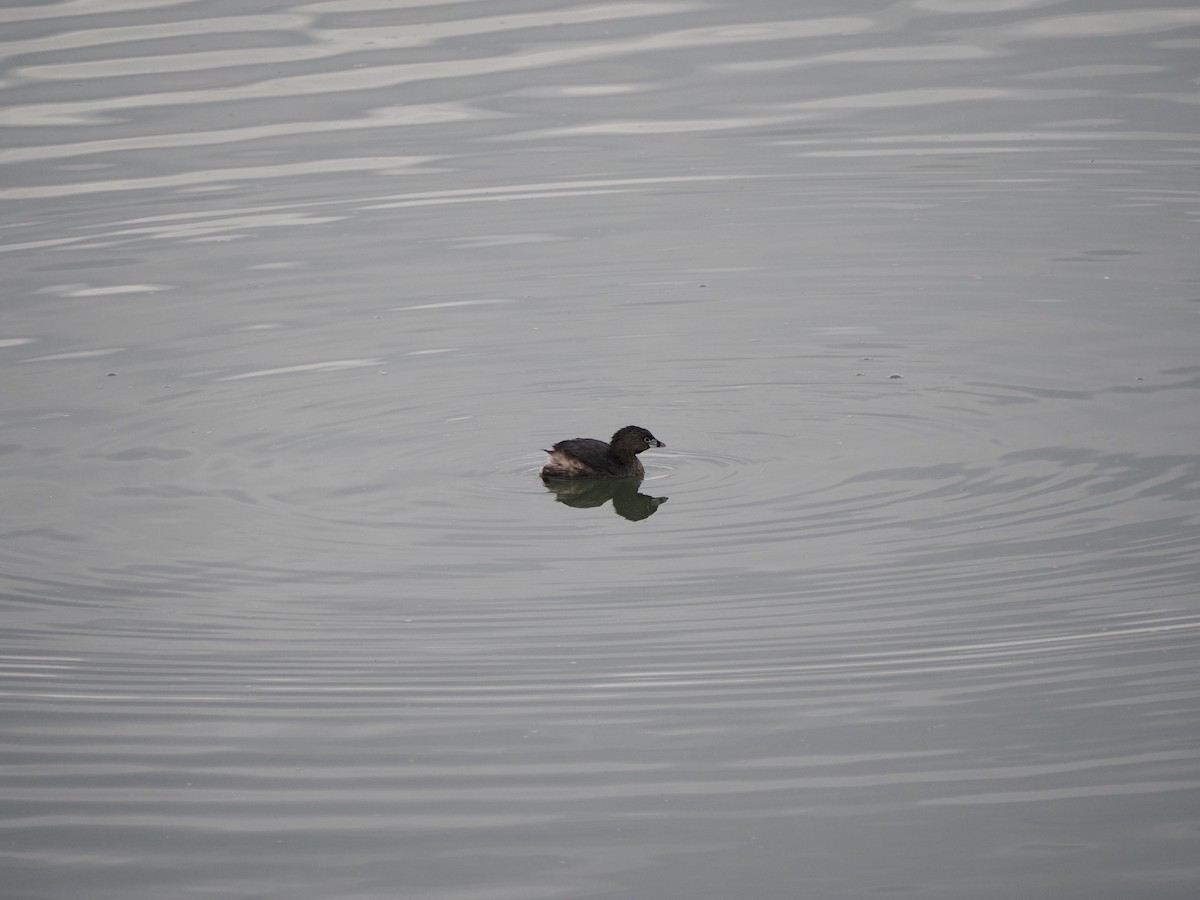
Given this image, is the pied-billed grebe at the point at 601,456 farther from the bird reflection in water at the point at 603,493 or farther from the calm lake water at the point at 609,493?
the calm lake water at the point at 609,493

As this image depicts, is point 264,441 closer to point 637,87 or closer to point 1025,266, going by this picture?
point 1025,266

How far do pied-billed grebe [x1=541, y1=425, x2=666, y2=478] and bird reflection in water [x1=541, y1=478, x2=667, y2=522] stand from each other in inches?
1.8

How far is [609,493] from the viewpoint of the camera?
11.9 meters

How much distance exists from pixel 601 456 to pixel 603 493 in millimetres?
255

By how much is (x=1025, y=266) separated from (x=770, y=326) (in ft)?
9.01

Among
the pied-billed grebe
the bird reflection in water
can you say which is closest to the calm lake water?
the bird reflection in water

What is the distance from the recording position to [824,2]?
85.0ft

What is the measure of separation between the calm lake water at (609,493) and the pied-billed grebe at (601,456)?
0.23m

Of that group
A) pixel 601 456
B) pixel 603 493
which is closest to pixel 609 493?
pixel 603 493

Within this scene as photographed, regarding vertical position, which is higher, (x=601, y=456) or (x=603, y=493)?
(x=601, y=456)

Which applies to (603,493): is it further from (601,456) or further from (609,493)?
(601,456)

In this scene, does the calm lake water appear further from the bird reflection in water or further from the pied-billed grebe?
the pied-billed grebe

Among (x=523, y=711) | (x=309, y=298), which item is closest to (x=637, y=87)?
(x=309, y=298)

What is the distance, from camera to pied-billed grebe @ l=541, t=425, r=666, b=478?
469 inches
